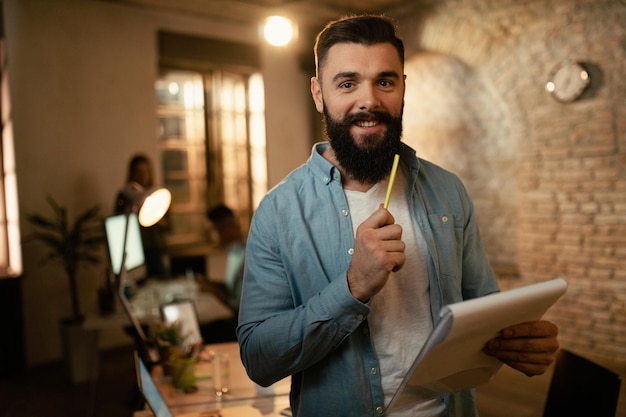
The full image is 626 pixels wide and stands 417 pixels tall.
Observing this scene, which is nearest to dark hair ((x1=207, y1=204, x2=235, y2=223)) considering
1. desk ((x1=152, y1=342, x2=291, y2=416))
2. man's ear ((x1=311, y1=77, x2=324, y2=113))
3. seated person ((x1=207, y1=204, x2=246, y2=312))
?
seated person ((x1=207, y1=204, x2=246, y2=312))

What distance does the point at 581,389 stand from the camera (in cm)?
187

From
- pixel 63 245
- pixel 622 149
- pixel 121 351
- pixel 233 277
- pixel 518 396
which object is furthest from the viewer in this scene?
pixel 121 351

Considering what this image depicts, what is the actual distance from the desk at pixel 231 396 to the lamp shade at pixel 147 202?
0.65 metres

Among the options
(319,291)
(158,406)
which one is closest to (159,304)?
(158,406)

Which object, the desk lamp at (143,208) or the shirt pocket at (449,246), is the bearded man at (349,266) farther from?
the desk lamp at (143,208)

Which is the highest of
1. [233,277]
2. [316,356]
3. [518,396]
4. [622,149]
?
[622,149]

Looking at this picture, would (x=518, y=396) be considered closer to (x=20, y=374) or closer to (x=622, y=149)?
(x=622, y=149)

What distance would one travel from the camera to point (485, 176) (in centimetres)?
546

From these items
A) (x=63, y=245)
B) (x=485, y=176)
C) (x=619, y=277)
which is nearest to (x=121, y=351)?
(x=63, y=245)

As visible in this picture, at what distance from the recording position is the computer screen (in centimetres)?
281

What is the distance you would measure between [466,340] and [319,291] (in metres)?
0.36

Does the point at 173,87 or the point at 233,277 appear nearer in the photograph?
the point at 233,277

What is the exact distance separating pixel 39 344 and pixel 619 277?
480cm

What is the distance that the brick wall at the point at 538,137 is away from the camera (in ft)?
14.4
